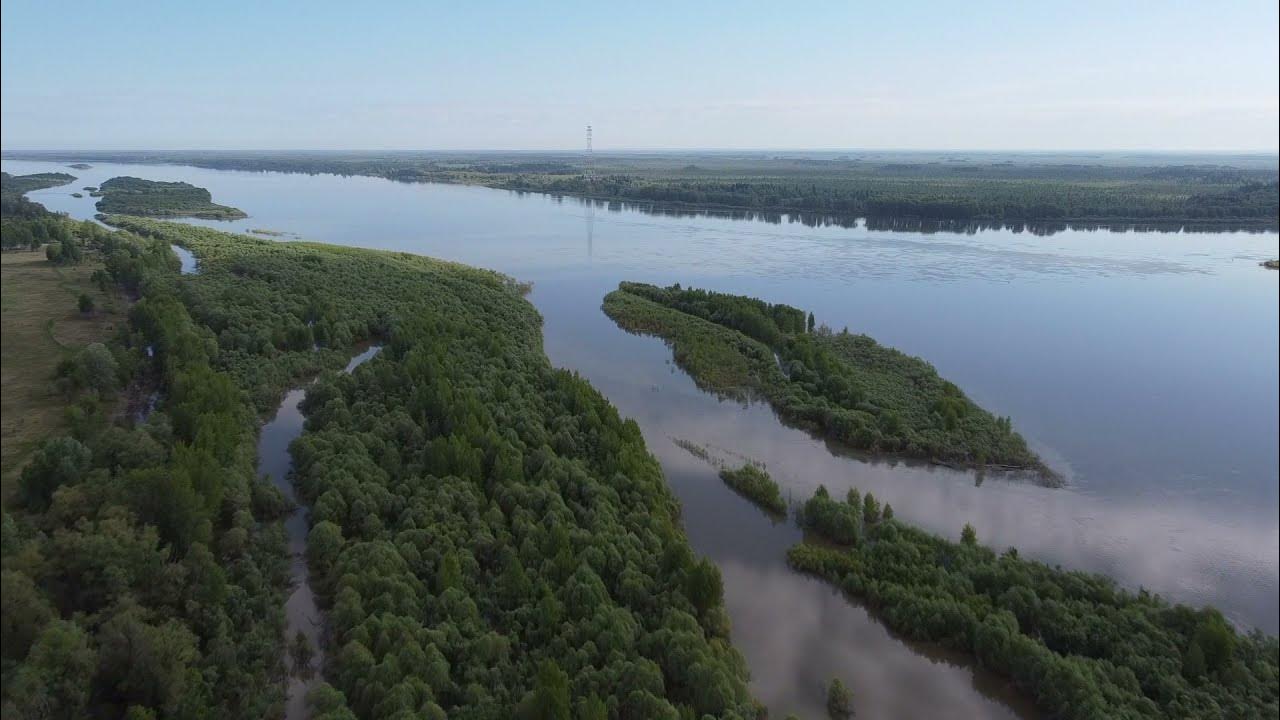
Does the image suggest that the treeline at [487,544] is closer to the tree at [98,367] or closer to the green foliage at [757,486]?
the green foliage at [757,486]

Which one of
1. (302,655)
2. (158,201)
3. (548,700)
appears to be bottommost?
(302,655)

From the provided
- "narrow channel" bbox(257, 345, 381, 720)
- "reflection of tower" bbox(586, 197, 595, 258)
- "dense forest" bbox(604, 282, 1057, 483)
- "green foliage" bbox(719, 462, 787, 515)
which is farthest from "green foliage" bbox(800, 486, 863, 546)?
"reflection of tower" bbox(586, 197, 595, 258)

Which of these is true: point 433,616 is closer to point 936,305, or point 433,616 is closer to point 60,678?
point 60,678

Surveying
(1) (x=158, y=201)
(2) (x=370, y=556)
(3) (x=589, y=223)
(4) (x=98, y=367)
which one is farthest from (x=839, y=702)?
(1) (x=158, y=201)

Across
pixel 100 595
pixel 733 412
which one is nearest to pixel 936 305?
pixel 733 412

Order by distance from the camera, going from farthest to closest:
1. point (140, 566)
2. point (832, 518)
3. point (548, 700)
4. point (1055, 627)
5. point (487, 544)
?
point (832, 518), point (487, 544), point (1055, 627), point (140, 566), point (548, 700)

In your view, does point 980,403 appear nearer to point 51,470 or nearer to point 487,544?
point 487,544

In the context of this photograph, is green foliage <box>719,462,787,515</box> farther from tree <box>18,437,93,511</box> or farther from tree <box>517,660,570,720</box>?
tree <box>18,437,93,511</box>
